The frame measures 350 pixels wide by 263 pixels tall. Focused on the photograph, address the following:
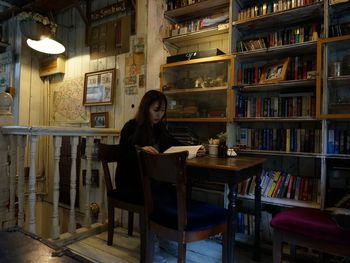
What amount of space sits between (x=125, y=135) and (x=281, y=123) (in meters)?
1.35

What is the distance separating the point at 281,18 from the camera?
83.9 inches

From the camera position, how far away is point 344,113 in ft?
5.87

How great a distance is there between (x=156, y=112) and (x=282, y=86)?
3.47ft

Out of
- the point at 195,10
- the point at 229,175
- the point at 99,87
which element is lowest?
the point at 229,175

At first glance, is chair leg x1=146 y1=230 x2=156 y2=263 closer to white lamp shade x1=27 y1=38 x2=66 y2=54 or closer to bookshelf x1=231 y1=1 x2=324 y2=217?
bookshelf x1=231 y1=1 x2=324 y2=217

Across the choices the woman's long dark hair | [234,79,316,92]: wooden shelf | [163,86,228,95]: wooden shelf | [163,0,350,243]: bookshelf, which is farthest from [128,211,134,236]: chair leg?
[234,79,316,92]: wooden shelf

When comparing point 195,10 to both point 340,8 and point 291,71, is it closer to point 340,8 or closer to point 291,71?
point 291,71

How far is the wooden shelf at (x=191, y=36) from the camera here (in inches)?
95.7

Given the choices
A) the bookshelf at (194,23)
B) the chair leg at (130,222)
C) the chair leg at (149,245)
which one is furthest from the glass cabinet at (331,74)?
the chair leg at (130,222)

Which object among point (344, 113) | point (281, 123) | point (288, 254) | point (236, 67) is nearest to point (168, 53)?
point (236, 67)

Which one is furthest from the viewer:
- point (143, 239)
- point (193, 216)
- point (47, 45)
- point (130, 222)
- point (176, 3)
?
point (47, 45)

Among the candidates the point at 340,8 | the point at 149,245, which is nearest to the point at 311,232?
the point at 149,245

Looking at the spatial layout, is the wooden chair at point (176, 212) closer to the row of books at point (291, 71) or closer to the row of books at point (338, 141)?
the row of books at point (338, 141)

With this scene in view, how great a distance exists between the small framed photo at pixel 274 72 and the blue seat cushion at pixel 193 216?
1.15 m
